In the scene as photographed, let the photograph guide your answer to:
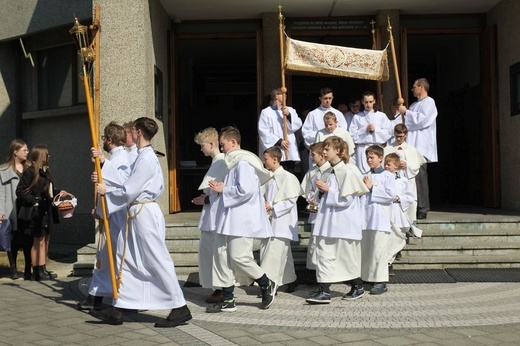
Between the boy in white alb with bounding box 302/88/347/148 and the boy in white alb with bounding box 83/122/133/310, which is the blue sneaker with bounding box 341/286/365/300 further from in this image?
the boy in white alb with bounding box 302/88/347/148

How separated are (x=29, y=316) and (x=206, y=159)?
11.0m

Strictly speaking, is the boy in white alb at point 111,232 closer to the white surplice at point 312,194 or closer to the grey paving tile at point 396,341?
the white surplice at point 312,194

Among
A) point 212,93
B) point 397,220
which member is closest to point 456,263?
point 397,220

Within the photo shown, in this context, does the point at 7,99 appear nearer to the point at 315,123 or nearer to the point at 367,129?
the point at 315,123

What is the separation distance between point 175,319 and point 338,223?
87.8 inches

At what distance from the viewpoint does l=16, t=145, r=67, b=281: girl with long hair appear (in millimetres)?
9742

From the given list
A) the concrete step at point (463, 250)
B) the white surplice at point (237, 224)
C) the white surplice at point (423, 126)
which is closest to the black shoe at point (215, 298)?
the white surplice at point (237, 224)

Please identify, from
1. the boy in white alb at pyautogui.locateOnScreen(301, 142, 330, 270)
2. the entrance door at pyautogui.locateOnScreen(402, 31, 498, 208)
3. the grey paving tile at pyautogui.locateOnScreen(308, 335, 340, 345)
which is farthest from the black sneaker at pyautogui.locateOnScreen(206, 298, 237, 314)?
the entrance door at pyautogui.locateOnScreen(402, 31, 498, 208)

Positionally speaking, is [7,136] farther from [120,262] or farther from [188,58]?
[120,262]

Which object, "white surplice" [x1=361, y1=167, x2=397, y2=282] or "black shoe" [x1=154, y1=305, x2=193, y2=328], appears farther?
"white surplice" [x1=361, y1=167, x2=397, y2=282]

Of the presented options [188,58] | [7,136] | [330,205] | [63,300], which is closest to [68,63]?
[7,136]

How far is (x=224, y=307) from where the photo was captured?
755cm

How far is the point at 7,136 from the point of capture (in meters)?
15.0

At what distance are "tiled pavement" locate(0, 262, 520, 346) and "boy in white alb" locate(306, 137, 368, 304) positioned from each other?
0.36 meters
